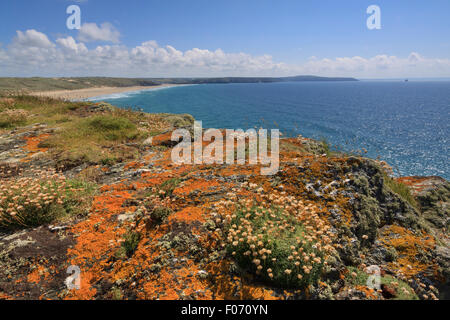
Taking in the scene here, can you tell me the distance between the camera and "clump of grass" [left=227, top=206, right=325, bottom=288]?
356cm

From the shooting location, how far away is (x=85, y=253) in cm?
426

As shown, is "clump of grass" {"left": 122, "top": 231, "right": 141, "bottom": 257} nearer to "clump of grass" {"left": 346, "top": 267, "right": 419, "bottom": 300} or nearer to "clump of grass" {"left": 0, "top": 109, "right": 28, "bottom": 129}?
"clump of grass" {"left": 346, "top": 267, "right": 419, "bottom": 300}

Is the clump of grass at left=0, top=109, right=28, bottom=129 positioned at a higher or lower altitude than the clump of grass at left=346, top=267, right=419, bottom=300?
higher

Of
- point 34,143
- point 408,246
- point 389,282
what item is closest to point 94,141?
point 34,143

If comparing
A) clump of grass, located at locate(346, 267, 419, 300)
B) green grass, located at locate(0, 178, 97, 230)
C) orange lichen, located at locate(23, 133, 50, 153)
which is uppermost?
orange lichen, located at locate(23, 133, 50, 153)

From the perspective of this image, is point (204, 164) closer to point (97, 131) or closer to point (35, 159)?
point (35, 159)

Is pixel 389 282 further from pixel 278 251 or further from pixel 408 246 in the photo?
pixel 278 251

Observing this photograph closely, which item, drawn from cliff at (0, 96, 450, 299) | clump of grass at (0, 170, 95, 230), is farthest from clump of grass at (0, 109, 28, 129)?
clump of grass at (0, 170, 95, 230)

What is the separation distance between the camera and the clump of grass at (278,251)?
3561 millimetres

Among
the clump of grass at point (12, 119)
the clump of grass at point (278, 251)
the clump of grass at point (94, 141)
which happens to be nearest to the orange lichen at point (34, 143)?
the clump of grass at point (94, 141)

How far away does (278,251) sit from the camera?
374 centimetres

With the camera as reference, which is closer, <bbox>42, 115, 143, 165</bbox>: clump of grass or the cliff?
the cliff
